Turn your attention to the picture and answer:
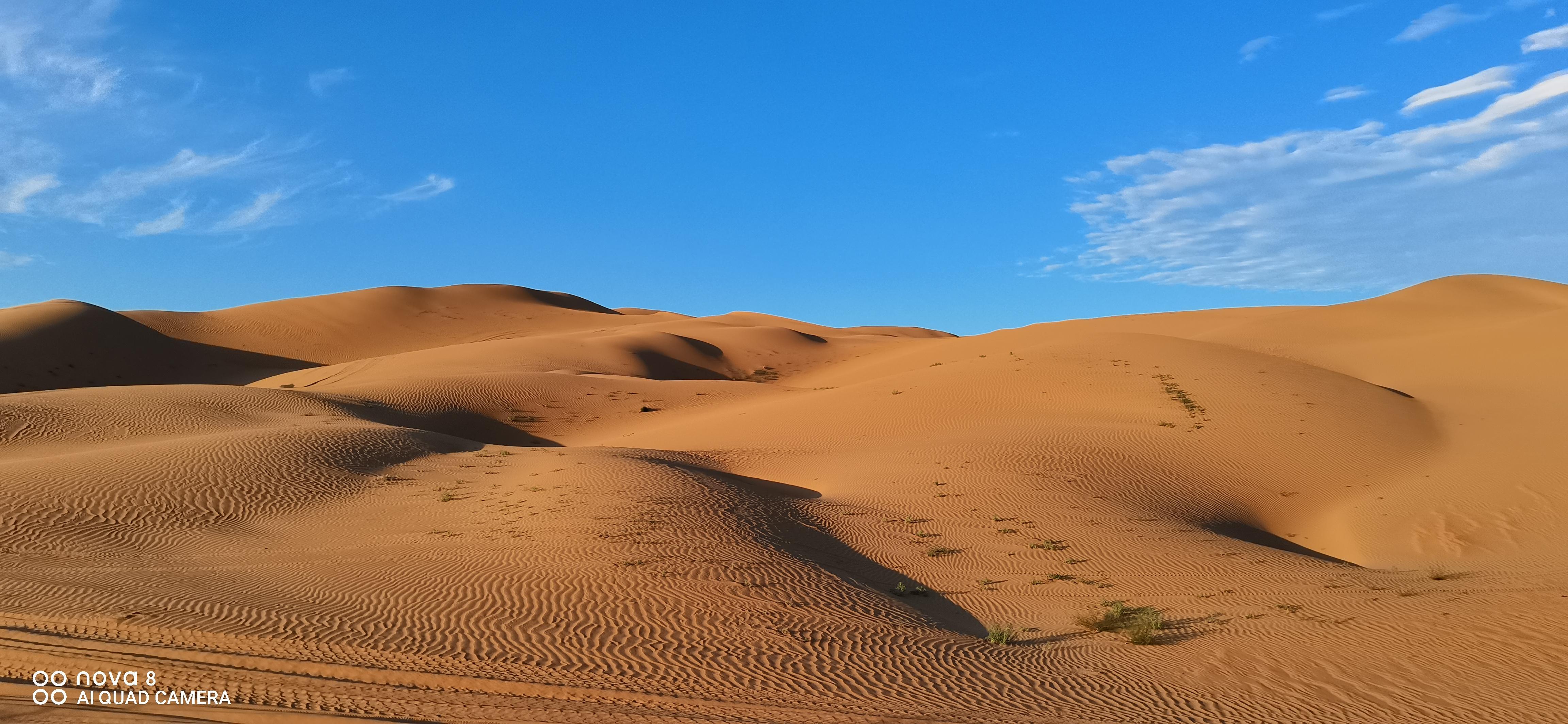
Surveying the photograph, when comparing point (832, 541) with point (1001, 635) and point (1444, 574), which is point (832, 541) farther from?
point (1444, 574)

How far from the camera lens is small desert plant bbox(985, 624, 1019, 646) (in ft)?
29.2

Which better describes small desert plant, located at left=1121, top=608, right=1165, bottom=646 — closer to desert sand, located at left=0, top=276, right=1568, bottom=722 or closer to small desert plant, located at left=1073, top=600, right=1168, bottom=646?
small desert plant, located at left=1073, top=600, right=1168, bottom=646

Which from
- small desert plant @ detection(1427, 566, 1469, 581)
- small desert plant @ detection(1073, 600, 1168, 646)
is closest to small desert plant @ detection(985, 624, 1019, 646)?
small desert plant @ detection(1073, 600, 1168, 646)

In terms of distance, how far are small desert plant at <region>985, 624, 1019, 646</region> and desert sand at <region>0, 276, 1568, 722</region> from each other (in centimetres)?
21

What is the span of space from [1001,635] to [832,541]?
494 cm

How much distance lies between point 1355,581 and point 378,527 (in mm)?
12922

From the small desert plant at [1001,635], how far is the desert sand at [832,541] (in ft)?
0.69

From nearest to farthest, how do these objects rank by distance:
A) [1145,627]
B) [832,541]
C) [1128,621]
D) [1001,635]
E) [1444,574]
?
1. [1001,635]
2. [1145,627]
3. [1128,621]
4. [1444,574]
5. [832,541]

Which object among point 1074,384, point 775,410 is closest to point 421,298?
point 775,410

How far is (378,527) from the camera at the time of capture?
516 inches

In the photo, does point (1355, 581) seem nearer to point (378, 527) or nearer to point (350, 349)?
point (378, 527)

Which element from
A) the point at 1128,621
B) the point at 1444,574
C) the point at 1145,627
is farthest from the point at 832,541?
the point at 1444,574

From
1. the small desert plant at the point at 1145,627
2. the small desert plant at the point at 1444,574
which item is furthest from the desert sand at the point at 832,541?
the small desert plant at the point at 1145,627

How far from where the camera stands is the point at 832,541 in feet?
44.9
